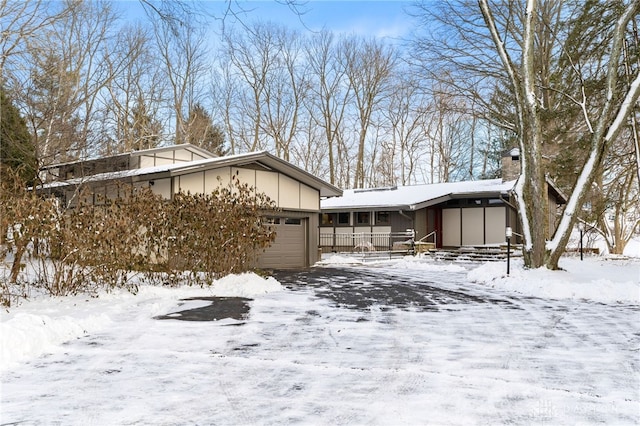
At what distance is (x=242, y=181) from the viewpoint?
16.2 metres

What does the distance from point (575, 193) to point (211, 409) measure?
11.3 m

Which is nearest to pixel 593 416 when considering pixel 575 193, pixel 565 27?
pixel 575 193

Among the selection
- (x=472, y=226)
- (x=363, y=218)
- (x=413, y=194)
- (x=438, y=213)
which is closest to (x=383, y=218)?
(x=363, y=218)

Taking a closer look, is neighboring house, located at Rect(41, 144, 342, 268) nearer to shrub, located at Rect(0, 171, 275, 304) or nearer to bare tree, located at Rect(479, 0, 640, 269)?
shrub, located at Rect(0, 171, 275, 304)

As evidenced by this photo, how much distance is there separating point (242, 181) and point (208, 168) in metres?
1.44

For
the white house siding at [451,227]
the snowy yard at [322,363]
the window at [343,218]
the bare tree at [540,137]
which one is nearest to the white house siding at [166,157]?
the window at [343,218]

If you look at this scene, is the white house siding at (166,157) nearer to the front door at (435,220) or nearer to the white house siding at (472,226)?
the front door at (435,220)

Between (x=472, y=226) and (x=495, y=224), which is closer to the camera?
(x=495, y=224)

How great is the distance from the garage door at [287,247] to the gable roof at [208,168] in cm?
173

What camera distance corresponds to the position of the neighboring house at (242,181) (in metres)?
14.9

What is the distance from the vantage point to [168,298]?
9141 mm

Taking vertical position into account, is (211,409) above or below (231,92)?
below

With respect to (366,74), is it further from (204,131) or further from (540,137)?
(540,137)

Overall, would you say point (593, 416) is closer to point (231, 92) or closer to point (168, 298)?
point (168, 298)
